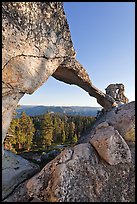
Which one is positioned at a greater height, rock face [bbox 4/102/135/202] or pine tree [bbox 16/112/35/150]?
rock face [bbox 4/102/135/202]

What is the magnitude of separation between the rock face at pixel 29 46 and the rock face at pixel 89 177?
1700 mm

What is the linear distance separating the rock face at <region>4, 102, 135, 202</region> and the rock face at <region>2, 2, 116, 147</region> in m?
1.70

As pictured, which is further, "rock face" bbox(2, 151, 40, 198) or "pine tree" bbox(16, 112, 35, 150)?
"pine tree" bbox(16, 112, 35, 150)

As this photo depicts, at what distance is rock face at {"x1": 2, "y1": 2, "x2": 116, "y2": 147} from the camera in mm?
5480


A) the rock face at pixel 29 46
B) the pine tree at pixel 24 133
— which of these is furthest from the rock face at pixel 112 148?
the pine tree at pixel 24 133

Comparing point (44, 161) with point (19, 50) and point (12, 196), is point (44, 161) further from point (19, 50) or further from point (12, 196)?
point (19, 50)

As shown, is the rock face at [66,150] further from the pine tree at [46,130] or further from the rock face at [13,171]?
the pine tree at [46,130]

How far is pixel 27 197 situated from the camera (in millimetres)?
5051

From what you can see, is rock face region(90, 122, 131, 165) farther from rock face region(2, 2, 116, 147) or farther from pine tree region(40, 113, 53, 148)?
pine tree region(40, 113, 53, 148)

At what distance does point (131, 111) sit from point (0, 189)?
4526mm

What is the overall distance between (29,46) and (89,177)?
380 centimetres

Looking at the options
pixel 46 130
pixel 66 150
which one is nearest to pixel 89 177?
pixel 66 150

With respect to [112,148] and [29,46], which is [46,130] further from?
[112,148]

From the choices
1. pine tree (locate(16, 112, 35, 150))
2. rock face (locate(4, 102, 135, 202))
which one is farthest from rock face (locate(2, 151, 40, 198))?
pine tree (locate(16, 112, 35, 150))
